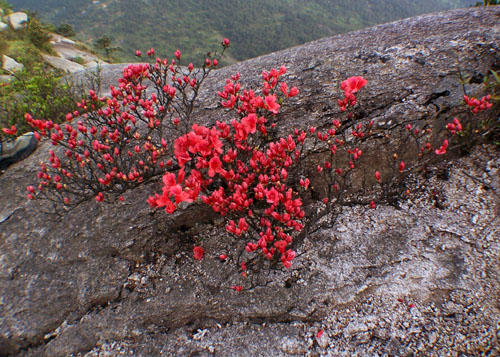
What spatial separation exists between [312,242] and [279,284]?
0.54 metres

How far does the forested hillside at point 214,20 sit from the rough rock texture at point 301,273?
72.6 meters

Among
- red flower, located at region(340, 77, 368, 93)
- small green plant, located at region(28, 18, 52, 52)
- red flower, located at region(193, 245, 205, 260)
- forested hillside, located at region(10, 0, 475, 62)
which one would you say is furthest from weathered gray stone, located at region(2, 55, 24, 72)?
forested hillside, located at region(10, 0, 475, 62)

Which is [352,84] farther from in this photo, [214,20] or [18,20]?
[214,20]

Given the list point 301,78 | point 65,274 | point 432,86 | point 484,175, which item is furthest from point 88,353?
point 432,86

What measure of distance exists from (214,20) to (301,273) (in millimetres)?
98139

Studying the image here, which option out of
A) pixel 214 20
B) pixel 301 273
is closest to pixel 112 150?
pixel 301 273

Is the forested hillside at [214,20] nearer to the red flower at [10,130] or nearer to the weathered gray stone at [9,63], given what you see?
the weathered gray stone at [9,63]

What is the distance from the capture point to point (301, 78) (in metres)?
3.77

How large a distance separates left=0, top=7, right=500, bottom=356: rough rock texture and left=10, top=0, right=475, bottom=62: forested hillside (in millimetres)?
72629

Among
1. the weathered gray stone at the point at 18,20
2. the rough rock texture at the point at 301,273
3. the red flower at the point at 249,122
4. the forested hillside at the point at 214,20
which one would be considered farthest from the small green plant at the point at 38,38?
the forested hillside at the point at 214,20

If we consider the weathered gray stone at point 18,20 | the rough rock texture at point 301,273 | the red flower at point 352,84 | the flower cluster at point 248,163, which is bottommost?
the rough rock texture at point 301,273

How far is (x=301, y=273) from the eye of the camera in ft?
8.64

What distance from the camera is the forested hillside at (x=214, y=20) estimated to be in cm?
7388

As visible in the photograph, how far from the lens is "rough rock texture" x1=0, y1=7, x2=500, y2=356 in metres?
2.30
